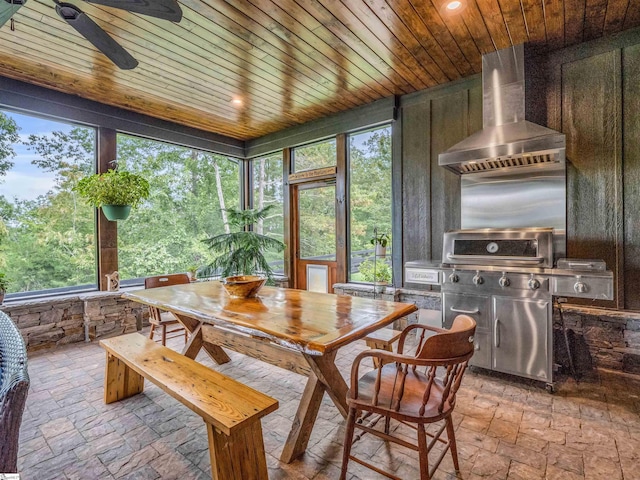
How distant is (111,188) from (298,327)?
316 cm

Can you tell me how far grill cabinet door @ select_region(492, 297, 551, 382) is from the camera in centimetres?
249

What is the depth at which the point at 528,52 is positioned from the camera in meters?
2.98

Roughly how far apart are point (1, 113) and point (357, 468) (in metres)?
4.76

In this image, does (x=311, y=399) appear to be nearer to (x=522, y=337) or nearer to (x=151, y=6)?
(x=522, y=337)

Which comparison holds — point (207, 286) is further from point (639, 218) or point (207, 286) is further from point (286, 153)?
point (639, 218)

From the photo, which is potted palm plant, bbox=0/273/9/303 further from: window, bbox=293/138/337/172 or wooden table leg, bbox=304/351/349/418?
window, bbox=293/138/337/172

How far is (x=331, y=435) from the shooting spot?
1.96 metres

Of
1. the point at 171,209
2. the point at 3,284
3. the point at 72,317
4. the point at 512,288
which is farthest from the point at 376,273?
the point at 3,284

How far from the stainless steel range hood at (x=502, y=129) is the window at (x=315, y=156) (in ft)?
6.34

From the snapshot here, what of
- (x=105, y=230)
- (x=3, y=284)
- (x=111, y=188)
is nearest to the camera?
(x=3, y=284)

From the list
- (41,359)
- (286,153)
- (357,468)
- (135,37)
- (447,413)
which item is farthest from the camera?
(286,153)

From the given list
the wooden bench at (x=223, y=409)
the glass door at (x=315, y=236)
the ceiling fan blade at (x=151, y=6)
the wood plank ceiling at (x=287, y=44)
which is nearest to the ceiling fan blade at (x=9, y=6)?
the ceiling fan blade at (x=151, y=6)

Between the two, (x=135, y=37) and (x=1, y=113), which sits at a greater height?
(x=135, y=37)

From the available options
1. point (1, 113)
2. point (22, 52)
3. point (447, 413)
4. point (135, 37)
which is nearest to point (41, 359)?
point (1, 113)
